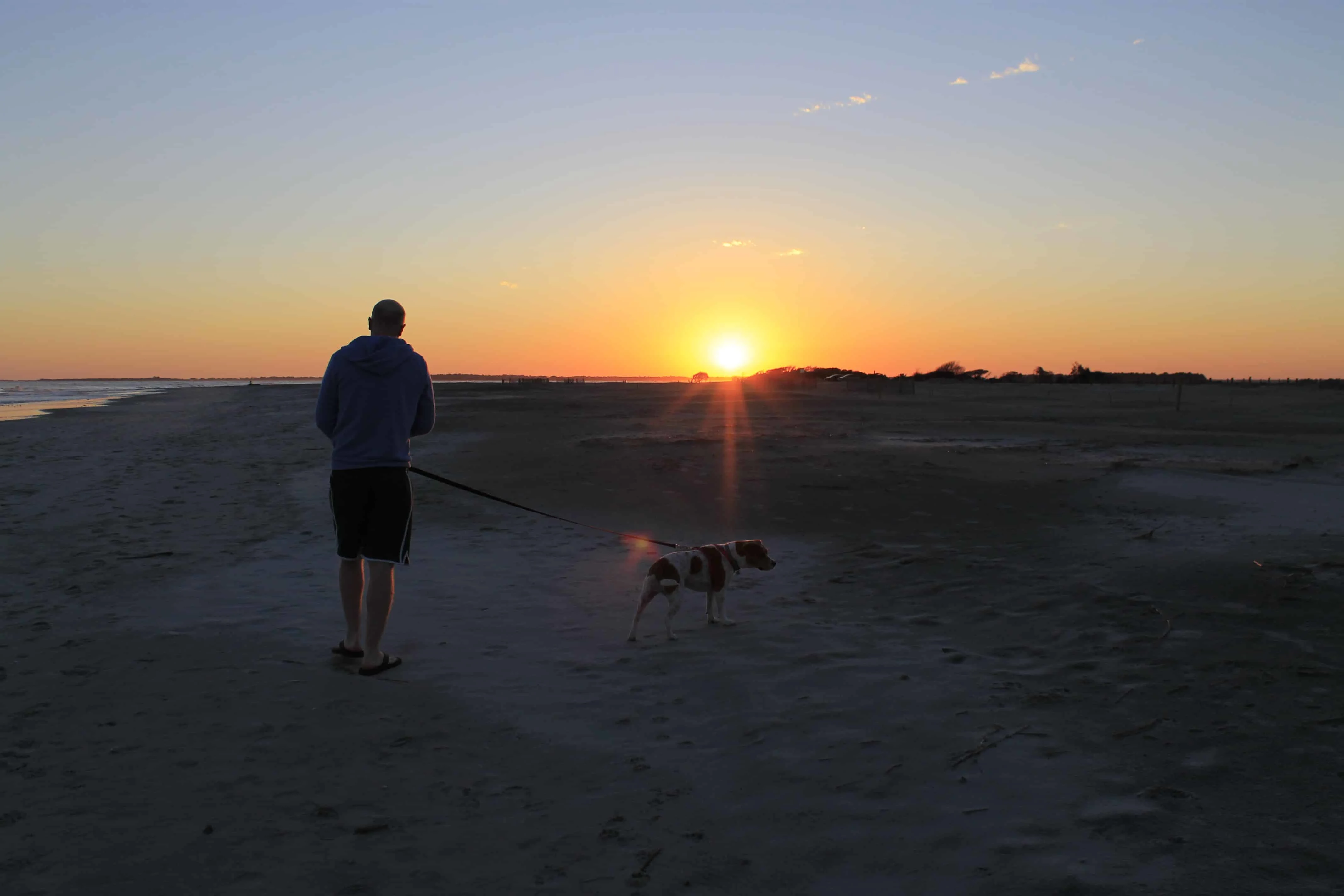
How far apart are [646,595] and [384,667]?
1.82 meters

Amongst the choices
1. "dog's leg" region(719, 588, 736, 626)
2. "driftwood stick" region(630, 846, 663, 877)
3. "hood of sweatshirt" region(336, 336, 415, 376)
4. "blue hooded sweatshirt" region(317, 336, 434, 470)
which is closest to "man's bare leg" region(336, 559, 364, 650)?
"blue hooded sweatshirt" region(317, 336, 434, 470)

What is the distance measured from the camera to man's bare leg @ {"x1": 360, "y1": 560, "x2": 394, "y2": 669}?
5.08 metres

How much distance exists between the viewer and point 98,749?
3.99 meters

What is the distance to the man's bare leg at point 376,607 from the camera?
16.7 feet

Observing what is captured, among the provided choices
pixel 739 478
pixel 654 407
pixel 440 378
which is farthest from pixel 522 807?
pixel 440 378

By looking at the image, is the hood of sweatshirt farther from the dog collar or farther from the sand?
the dog collar

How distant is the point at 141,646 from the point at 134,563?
288 centimetres

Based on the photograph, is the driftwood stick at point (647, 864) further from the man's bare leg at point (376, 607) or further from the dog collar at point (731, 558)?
the dog collar at point (731, 558)

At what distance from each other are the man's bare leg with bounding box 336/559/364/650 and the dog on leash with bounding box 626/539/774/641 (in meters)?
1.80

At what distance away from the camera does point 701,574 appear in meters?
6.19

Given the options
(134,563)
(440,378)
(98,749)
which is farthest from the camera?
(440,378)

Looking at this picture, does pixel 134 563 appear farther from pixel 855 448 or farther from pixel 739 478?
pixel 855 448

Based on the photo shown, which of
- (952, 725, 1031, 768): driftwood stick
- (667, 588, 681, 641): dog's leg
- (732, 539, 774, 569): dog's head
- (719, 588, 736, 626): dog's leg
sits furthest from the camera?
(732, 539, 774, 569): dog's head

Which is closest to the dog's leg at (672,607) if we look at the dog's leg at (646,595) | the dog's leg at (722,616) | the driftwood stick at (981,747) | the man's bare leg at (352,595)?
the dog's leg at (646,595)
